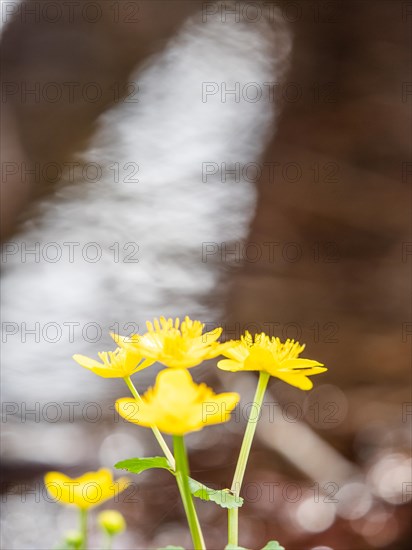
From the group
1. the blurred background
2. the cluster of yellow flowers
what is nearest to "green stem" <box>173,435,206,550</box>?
the cluster of yellow flowers

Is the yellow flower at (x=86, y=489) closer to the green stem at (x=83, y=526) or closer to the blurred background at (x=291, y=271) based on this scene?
the green stem at (x=83, y=526)

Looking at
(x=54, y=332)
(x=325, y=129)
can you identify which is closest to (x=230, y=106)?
(x=325, y=129)

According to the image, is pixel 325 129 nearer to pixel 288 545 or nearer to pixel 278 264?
pixel 278 264

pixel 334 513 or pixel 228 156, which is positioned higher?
pixel 228 156

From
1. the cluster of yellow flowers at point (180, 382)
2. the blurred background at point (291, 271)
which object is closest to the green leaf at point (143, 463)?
the cluster of yellow flowers at point (180, 382)

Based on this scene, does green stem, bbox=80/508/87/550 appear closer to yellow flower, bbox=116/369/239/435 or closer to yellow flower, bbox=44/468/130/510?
yellow flower, bbox=44/468/130/510

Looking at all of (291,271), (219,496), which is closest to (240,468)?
(219,496)

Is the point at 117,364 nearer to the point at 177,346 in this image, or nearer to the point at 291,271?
the point at 177,346
